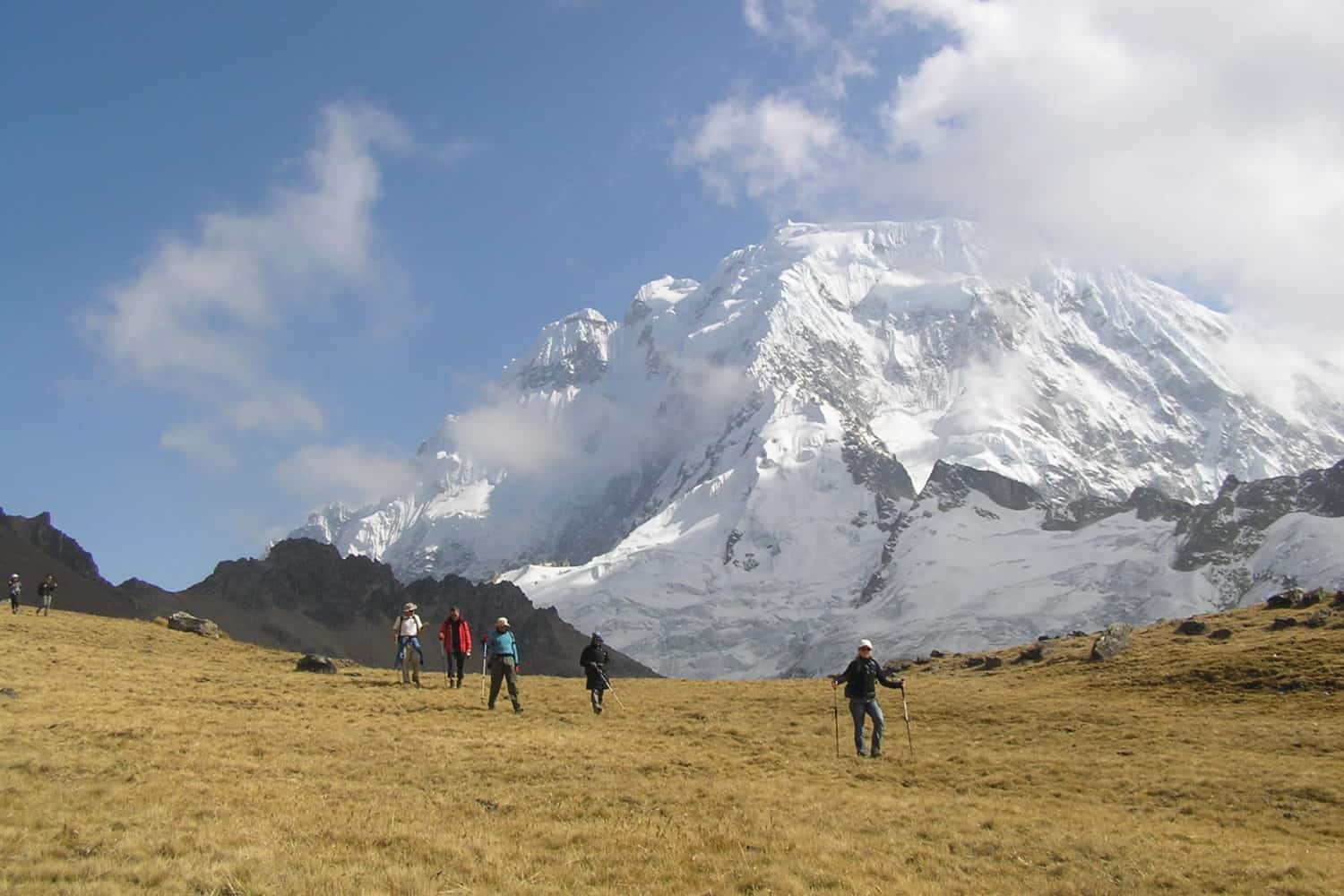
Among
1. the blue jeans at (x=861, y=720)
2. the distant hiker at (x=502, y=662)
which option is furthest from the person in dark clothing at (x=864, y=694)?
the distant hiker at (x=502, y=662)

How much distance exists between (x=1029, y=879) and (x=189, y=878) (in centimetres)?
1099

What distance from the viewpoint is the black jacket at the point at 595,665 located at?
3334 centimetres

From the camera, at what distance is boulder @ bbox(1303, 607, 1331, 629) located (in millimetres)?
46625

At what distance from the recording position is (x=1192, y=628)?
168ft

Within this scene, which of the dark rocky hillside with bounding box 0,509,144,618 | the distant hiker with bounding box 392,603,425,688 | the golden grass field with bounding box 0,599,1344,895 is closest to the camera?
the golden grass field with bounding box 0,599,1344,895

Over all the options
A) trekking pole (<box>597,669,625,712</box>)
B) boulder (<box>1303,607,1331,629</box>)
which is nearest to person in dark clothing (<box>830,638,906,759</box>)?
trekking pole (<box>597,669,625,712</box>)

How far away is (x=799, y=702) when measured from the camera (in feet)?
131

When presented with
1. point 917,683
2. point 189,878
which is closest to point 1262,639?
point 917,683

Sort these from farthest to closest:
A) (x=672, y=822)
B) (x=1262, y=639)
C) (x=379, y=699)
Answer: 1. (x=1262, y=639)
2. (x=379, y=699)
3. (x=672, y=822)

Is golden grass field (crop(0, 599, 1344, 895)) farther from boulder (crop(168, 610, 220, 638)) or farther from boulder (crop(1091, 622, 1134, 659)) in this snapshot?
boulder (crop(168, 610, 220, 638))

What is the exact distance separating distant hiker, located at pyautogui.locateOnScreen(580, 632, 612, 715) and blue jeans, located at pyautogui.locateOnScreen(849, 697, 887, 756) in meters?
8.53

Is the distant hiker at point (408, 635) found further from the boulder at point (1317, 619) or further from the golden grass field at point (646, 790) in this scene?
the boulder at point (1317, 619)

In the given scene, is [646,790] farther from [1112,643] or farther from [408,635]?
[1112,643]

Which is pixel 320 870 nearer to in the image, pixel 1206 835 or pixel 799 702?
pixel 1206 835
